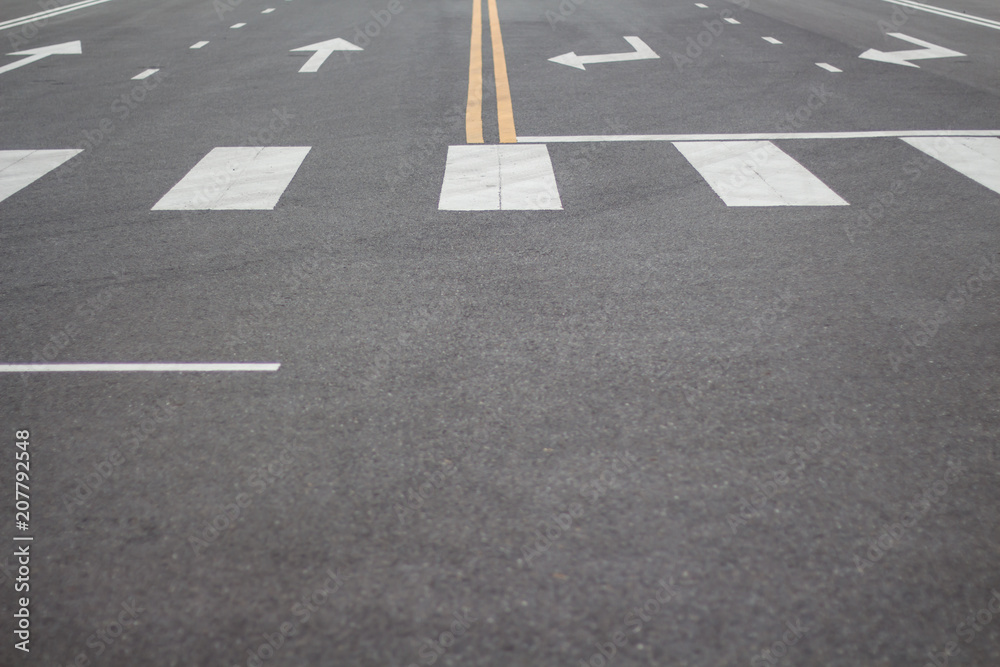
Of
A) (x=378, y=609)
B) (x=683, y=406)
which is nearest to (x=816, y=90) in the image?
(x=683, y=406)

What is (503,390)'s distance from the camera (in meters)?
4.01

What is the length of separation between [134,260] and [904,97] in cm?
881

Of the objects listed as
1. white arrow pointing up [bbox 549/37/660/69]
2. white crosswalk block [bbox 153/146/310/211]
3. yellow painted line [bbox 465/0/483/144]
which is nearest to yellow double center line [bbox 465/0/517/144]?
yellow painted line [bbox 465/0/483/144]

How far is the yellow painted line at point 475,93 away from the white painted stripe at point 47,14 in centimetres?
931

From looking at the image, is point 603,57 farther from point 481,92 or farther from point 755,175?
point 755,175

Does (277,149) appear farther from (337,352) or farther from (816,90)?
(816,90)

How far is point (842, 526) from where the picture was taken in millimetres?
3129

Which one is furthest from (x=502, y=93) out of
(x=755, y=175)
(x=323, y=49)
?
(x=323, y=49)

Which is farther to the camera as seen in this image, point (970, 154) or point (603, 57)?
point (603, 57)

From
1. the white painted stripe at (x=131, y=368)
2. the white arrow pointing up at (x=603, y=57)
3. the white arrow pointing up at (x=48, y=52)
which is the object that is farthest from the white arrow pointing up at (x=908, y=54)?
the white arrow pointing up at (x=48, y=52)

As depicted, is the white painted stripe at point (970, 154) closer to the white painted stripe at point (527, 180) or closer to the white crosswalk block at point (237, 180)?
the white painted stripe at point (527, 180)

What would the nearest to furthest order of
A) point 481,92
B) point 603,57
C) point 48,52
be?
point 481,92, point 603,57, point 48,52

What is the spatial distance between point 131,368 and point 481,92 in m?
7.34

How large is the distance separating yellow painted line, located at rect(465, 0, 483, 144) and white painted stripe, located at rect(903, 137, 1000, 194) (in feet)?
14.2
